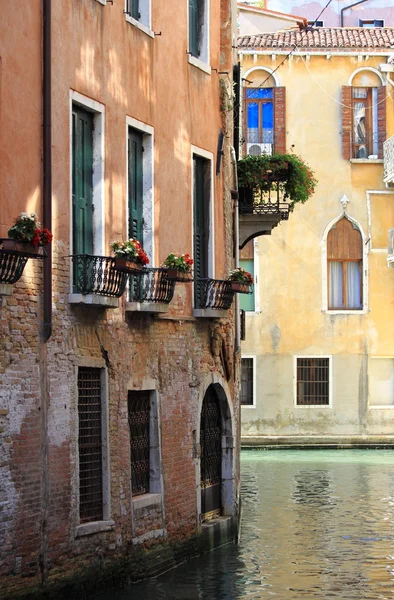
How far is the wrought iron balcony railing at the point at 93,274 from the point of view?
41.6 feet

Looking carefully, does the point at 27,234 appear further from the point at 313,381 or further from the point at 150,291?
the point at 313,381

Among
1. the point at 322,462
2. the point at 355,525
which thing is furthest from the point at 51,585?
the point at 322,462

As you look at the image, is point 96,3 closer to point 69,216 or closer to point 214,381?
point 69,216

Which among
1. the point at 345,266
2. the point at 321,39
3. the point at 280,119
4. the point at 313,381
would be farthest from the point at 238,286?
the point at 321,39

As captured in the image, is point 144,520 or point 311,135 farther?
point 311,135

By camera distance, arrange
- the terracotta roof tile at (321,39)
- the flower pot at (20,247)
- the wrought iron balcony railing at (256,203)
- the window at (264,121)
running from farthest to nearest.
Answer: the terracotta roof tile at (321,39) → the window at (264,121) → the wrought iron balcony railing at (256,203) → the flower pot at (20,247)

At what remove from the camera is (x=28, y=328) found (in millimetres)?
11742

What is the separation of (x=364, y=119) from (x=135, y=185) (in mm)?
21651

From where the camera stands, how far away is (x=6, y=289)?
36.2 feet

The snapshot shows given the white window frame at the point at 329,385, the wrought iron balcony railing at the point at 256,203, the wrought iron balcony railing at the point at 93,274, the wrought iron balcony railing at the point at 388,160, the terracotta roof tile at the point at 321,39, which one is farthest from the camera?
the terracotta roof tile at the point at 321,39

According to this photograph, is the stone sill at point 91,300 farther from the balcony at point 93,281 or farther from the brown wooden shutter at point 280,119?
the brown wooden shutter at point 280,119

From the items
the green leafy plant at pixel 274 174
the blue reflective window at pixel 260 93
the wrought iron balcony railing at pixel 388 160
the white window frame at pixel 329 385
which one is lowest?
the white window frame at pixel 329 385

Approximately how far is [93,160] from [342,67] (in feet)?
76.2

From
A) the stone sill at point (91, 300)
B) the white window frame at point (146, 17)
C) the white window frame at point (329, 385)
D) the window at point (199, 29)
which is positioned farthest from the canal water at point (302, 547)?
the white window frame at point (329, 385)
